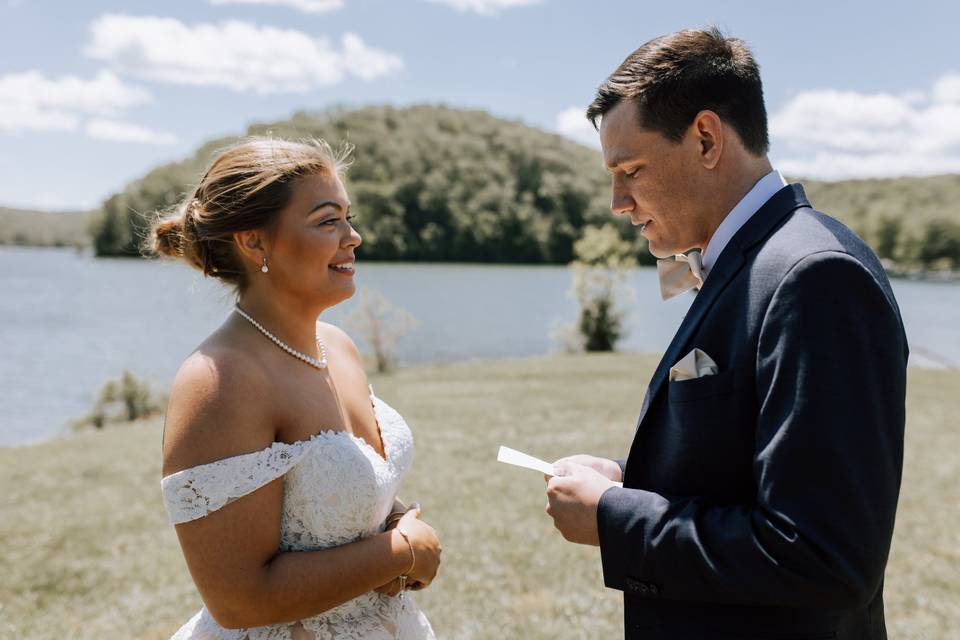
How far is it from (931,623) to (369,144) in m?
135

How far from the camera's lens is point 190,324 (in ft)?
161

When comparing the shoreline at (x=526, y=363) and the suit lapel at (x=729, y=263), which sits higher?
the suit lapel at (x=729, y=263)

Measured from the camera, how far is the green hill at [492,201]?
10844 cm

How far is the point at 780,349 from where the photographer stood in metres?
1.83

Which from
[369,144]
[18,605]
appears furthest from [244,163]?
[369,144]

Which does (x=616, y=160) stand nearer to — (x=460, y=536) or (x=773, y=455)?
(x=773, y=455)

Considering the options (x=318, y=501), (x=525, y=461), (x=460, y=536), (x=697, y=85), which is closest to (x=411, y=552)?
(x=318, y=501)

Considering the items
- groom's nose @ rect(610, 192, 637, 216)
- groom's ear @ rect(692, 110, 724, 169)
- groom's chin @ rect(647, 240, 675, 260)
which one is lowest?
groom's chin @ rect(647, 240, 675, 260)

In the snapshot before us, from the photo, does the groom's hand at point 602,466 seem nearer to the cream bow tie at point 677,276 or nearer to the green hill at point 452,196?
the cream bow tie at point 677,276

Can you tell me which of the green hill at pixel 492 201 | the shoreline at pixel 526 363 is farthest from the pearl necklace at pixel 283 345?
the green hill at pixel 492 201

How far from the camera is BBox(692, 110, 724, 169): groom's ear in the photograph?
2.23 m

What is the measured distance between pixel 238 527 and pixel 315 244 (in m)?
1.04

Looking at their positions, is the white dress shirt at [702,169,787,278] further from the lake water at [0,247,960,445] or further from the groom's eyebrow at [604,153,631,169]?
the lake water at [0,247,960,445]

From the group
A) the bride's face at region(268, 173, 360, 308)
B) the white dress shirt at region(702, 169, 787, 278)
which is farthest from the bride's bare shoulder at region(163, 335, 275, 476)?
the white dress shirt at region(702, 169, 787, 278)
